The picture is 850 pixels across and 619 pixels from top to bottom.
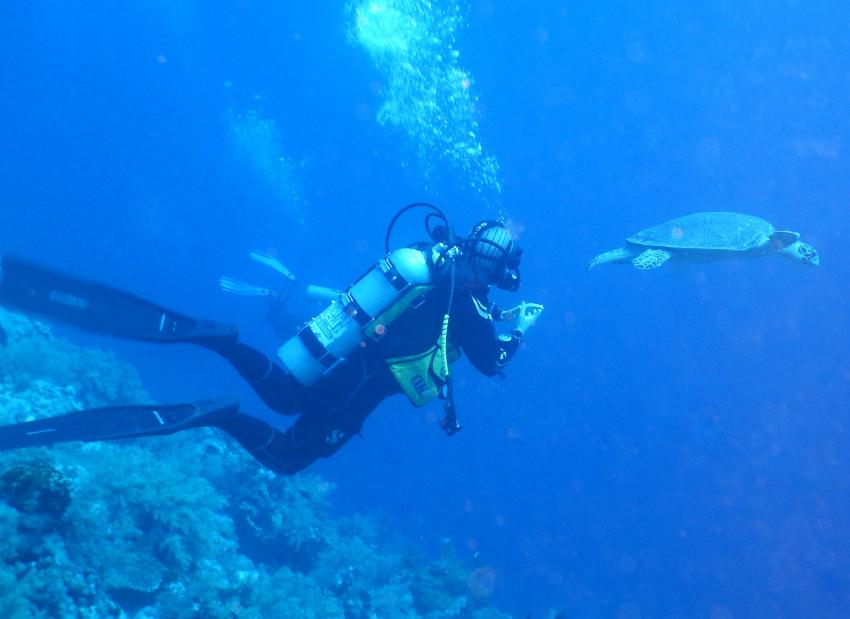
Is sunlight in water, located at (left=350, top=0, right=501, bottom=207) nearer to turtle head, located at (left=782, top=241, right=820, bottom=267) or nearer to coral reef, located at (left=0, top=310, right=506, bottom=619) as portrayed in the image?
coral reef, located at (left=0, top=310, right=506, bottom=619)

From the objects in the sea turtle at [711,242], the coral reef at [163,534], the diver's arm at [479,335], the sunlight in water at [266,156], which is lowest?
the coral reef at [163,534]

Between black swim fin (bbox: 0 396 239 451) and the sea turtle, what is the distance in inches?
254

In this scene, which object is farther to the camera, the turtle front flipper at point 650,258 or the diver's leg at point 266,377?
the turtle front flipper at point 650,258

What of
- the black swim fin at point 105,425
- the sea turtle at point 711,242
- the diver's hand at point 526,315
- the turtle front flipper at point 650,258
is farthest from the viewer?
the turtle front flipper at point 650,258

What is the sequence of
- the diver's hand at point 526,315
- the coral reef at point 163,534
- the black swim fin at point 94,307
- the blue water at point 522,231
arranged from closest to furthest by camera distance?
the black swim fin at point 94,307
the coral reef at point 163,534
the diver's hand at point 526,315
the blue water at point 522,231

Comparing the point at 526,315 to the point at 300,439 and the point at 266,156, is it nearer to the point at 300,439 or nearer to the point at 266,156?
the point at 300,439

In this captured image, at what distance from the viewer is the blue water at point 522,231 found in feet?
103

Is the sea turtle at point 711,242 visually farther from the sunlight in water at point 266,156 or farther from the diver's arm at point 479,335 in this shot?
the sunlight in water at point 266,156

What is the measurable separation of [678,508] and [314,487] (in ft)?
132

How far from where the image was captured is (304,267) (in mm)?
47656

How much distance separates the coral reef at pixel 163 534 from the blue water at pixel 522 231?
8909mm

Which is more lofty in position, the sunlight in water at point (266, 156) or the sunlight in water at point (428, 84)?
the sunlight in water at point (428, 84)

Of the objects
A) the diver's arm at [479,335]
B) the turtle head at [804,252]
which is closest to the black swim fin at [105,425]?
the diver's arm at [479,335]

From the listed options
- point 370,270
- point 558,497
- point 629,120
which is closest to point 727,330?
point 629,120
